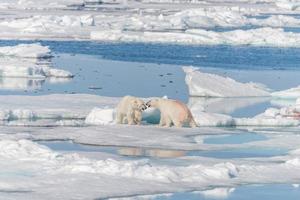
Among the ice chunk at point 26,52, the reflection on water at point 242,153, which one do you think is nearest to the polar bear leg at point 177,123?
the reflection on water at point 242,153

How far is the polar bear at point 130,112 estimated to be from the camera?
14070 mm

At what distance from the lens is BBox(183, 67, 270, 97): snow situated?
1872 cm

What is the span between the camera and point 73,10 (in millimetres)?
49312

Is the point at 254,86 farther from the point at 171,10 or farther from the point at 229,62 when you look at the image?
the point at 171,10

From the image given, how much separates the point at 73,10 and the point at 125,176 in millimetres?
39866

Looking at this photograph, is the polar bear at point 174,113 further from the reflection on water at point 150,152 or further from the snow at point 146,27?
the snow at point 146,27

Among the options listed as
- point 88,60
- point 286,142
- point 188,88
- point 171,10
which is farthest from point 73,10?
point 286,142

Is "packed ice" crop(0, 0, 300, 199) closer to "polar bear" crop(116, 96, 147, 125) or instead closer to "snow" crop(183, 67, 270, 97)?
"snow" crop(183, 67, 270, 97)

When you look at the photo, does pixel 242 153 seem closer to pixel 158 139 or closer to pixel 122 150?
pixel 158 139

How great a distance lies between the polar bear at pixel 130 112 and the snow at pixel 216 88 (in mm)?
4605

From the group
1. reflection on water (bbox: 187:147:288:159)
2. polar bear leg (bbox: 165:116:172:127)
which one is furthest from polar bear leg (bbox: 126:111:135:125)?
reflection on water (bbox: 187:147:288:159)

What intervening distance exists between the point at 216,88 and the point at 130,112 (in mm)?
4995

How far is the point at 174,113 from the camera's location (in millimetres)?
14008

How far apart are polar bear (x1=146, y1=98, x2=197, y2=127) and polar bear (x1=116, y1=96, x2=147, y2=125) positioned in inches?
9.9
